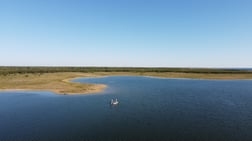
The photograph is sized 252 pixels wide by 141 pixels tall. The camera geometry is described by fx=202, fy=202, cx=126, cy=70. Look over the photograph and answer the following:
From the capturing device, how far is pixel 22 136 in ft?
73.4

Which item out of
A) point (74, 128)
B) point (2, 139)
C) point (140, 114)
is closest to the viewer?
point (2, 139)

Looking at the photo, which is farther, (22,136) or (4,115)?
(4,115)

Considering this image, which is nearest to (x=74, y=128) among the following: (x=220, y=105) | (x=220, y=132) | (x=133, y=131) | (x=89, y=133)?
(x=89, y=133)

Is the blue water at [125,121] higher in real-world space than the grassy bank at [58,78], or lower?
lower

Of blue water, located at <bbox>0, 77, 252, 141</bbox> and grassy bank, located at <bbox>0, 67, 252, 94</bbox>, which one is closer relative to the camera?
blue water, located at <bbox>0, 77, 252, 141</bbox>

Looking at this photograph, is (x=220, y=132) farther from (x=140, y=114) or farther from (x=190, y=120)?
(x=140, y=114)

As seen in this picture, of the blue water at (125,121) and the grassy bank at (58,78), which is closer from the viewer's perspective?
the blue water at (125,121)

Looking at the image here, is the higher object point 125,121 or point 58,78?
point 58,78

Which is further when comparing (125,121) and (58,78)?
(58,78)

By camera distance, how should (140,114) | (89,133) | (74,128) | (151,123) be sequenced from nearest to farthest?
(89,133) → (74,128) → (151,123) → (140,114)

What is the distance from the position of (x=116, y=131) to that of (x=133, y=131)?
199 centimetres

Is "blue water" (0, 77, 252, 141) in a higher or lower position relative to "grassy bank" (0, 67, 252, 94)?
lower

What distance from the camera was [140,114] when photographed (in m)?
31.1

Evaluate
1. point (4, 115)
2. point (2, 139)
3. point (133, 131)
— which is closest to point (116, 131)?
point (133, 131)
